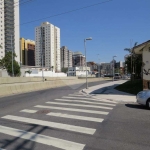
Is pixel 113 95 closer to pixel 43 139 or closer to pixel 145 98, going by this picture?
pixel 145 98

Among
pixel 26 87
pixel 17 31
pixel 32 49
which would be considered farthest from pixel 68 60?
pixel 26 87

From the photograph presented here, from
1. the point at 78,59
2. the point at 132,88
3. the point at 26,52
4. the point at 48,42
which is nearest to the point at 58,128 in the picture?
the point at 132,88

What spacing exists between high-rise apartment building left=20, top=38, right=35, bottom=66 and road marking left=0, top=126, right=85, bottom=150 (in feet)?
476

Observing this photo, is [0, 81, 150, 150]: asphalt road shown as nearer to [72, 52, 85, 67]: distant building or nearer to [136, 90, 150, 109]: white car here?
[136, 90, 150, 109]: white car

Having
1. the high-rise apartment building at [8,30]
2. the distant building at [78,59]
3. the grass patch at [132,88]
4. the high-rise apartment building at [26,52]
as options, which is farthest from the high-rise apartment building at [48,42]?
the grass patch at [132,88]

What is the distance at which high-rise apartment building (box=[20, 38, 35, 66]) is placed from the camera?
149250 millimetres

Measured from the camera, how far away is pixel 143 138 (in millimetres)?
5449

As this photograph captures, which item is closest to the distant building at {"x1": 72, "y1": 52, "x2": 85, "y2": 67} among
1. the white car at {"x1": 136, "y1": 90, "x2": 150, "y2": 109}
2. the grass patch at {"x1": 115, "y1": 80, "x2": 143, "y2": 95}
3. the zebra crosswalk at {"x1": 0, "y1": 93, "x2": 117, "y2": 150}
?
the grass patch at {"x1": 115, "y1": 80, "x2": 143, "y2": 95}

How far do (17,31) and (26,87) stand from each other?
108701 mm

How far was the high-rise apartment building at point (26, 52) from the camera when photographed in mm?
149250

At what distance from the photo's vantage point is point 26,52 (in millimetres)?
152500

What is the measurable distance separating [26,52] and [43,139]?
6061 inches

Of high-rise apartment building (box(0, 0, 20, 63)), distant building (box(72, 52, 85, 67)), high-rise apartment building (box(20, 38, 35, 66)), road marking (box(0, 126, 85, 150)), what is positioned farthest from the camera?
distant building (box(72, 52, 85, 67))

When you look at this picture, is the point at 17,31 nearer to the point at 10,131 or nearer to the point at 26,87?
the point at 26,87
